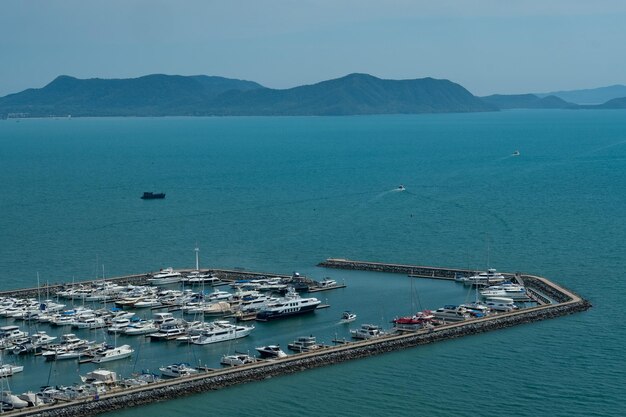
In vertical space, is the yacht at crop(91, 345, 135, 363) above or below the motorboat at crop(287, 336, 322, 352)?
below

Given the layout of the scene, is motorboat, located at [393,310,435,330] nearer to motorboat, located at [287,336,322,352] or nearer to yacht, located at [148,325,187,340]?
motorboat, located at [287,336,322,352]

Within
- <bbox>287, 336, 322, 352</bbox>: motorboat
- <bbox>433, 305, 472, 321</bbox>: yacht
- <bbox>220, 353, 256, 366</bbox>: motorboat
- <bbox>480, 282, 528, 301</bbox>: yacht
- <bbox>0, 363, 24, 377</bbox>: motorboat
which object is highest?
<bbox>480, 282, 528, 301</bbox>: yacht

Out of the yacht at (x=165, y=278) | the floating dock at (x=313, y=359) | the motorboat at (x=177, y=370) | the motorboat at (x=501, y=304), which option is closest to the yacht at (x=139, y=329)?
the motorboat at (x=177, y=370)

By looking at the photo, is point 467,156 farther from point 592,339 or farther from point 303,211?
point 592,339

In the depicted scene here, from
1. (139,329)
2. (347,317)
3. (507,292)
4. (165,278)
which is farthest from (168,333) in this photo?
(507,292)

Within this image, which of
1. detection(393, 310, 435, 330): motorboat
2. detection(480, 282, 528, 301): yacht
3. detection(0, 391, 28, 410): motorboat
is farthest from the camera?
detection(480, 282, 528, 301): yacht

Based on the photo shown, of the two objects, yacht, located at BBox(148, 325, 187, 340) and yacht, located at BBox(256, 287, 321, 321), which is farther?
yacht, located at BBox(256, 287, 321, 321)

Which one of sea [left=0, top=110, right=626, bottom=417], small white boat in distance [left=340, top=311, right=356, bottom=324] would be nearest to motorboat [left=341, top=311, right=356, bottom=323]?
small white boat in distance [left=340, top=311, right=356, bottom=324]
